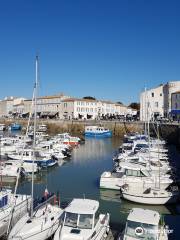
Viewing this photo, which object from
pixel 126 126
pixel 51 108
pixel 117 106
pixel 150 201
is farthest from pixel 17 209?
pixel 117 106

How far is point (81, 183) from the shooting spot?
27359mm

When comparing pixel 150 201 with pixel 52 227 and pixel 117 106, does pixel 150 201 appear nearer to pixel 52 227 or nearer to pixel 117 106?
pixel 52 227

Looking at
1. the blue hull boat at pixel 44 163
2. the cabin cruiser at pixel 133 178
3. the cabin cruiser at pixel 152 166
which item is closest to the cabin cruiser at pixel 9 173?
the blue hull boat at pixel 44 163

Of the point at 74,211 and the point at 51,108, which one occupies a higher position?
the point at 51,108

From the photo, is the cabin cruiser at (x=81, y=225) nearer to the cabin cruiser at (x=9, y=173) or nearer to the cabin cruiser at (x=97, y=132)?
the cabin cruiser at (x=9, y=173)

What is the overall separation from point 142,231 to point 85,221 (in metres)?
2.29

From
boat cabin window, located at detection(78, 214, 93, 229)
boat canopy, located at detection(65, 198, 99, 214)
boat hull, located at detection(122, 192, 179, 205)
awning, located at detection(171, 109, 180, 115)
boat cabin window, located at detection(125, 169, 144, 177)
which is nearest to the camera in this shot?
boat cabin window, located at detection(78, 214, 93, 229)

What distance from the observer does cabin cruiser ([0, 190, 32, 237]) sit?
15.3 metres

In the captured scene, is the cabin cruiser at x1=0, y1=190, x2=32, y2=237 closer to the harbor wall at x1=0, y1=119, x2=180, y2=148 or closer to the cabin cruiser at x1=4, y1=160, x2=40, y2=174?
the cabin cruiser at x1=4, y1=160, x2=40, y2=174

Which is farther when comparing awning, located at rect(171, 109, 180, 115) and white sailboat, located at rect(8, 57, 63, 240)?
awning, located at rect(171, 109, 180, 115)

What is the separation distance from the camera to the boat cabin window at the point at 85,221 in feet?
44.2

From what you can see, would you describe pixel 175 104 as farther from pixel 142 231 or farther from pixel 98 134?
pixel 142 231

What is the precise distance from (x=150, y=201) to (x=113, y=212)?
2349mm

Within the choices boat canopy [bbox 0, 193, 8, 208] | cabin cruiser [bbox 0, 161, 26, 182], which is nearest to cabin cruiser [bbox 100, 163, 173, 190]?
cabin cruiser [bbox 0, 161, 26, 182]
